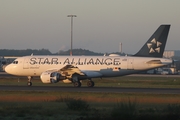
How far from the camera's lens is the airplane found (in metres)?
48.7

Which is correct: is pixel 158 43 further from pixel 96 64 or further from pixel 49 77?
pixel 49 77

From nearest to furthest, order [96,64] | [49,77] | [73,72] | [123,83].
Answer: [49,77] → [73,72] → [96,64] → [123,83]

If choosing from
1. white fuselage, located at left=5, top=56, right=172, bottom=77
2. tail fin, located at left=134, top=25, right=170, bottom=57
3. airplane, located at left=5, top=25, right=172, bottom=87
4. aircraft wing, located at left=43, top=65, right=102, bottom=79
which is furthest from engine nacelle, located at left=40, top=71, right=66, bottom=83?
tail fin, located at left=134, top=25, right=170, bottom=57

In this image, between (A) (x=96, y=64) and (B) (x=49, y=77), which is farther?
(A) (x=96, y=64)

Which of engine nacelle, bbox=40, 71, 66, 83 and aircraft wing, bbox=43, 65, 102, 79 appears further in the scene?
aircraft wing, bbox=43, 65, 102, 79

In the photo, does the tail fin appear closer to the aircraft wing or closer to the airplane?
the airplane

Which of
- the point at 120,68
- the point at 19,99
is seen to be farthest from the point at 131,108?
the point at 120,68

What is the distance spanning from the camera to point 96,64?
4975cm

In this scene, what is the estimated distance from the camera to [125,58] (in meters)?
49.6

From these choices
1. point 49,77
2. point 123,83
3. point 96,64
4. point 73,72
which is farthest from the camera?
point 123,83

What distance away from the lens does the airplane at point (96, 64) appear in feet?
160

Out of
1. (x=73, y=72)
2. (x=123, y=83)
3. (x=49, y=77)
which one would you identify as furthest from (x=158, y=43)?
(x=49, y=77)

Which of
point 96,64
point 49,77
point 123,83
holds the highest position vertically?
point 96,64

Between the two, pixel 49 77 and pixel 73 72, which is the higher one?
pixel 73 72
